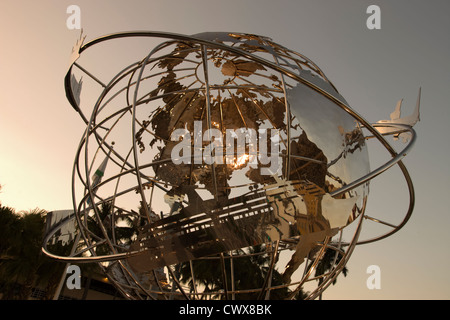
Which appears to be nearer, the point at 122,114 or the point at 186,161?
the point at 122,114

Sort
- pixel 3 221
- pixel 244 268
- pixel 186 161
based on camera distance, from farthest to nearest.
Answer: pixel 244 268
pixel 3 221
pixel 186 161

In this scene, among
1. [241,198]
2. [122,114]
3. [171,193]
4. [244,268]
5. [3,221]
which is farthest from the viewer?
[244,268]

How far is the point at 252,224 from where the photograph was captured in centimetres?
271

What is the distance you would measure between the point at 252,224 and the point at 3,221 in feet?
40.9

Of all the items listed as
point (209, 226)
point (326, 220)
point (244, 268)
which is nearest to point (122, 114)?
point (209, 226)

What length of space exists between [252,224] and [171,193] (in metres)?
1.65
